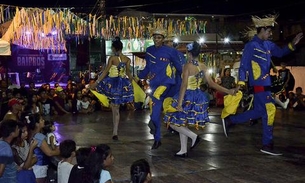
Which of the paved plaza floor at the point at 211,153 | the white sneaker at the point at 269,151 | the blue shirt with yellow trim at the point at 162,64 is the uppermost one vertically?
the blue shirt with yellow trim at the point at 162,64

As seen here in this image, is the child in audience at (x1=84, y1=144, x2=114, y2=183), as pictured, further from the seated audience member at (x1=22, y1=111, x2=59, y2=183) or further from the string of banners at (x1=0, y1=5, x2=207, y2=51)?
the string of banners at (x1=0, y1=5, x2=207, y2=51)

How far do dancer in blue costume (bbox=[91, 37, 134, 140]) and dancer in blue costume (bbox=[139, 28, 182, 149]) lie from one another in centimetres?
123

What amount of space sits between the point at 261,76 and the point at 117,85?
2.95 m

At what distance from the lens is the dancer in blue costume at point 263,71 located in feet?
23.1

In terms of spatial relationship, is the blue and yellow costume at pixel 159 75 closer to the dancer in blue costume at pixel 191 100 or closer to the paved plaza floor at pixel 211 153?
the dancer in blue costume at pixel 191 100

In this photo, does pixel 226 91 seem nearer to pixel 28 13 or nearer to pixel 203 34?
pixel 28 13

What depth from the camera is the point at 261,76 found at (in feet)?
23.2

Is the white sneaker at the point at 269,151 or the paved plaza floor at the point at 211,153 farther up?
the white sneaker at the point at 269,151

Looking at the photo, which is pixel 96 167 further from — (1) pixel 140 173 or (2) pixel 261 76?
(2) pixel 261 76

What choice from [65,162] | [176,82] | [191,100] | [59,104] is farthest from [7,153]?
[59,104]

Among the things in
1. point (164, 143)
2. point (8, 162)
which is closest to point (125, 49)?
point (164, 143)

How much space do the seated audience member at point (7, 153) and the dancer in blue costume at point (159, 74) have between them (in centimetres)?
310

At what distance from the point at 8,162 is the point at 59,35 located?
452 inches

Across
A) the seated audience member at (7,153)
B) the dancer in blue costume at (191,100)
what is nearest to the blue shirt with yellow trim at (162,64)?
the dancer in blue costume at (191,100)
